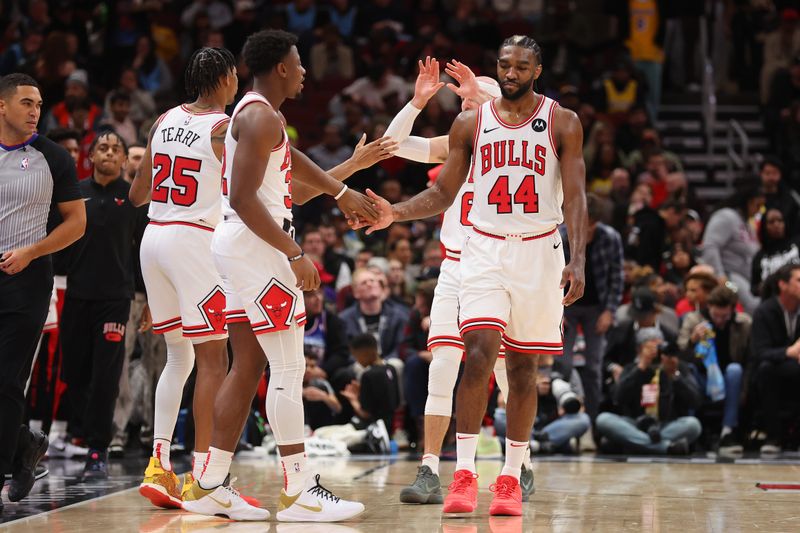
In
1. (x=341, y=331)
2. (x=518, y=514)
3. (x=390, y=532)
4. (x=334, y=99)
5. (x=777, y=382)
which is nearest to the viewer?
(x=390, y=532)

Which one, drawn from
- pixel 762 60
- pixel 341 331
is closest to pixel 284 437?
pixel 341 331

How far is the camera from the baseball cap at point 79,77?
14.4 m

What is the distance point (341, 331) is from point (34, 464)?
15.4ft

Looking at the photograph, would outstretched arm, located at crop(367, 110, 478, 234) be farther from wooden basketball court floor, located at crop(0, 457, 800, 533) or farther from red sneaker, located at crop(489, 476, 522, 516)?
wooden basketball court floor, located at crop(0, 457, 800, 533)

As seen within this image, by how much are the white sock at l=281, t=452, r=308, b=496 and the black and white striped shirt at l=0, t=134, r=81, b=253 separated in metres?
1.93

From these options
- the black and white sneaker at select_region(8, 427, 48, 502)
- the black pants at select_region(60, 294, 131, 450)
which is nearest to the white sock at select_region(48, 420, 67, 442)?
the black pants at select_region(60, 294, 131, 450)

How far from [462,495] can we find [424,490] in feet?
1.55

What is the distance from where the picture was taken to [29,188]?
648cm

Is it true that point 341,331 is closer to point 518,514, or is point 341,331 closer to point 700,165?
point 518,514

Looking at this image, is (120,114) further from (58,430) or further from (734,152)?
(734,152)

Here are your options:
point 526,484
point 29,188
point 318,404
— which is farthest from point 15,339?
point 318,404

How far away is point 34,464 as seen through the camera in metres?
6.80

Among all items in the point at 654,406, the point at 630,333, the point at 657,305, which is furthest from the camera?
the point at 657,305

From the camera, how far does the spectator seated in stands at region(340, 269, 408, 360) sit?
37.6ft
